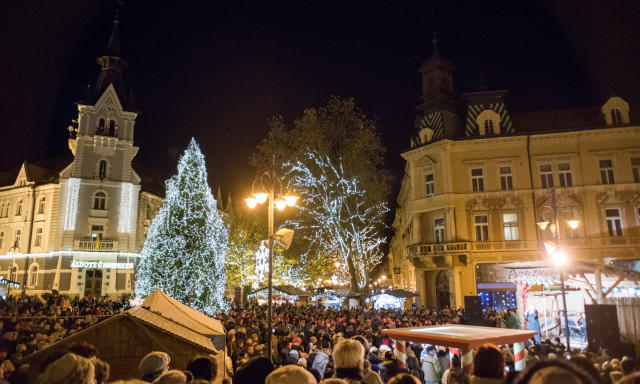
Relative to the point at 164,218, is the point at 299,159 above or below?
above

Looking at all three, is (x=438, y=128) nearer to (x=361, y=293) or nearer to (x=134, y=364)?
(x=361, y=293)

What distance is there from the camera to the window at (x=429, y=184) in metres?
34.3

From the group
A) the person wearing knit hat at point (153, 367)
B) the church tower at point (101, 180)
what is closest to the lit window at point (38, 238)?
the church tower at point (101, 180)

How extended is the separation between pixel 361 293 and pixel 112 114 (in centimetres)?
3008

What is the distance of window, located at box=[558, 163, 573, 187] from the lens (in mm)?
31922

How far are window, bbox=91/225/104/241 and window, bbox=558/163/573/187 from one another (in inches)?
1551

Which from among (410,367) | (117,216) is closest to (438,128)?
(410,367)

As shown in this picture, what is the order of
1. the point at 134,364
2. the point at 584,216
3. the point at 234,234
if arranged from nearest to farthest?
the point at 134,364, the point at 584,216, the point at 234,234

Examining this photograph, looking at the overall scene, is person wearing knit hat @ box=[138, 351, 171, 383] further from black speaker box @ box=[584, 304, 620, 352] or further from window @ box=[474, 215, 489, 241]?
window @ box=[474, 215, 489, 241]

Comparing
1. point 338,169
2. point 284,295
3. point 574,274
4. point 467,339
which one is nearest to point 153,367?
point 467,339

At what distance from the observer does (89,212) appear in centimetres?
4131

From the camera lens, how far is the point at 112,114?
142 ft

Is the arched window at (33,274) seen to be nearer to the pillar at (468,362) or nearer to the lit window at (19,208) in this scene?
the lit window at (19,208)

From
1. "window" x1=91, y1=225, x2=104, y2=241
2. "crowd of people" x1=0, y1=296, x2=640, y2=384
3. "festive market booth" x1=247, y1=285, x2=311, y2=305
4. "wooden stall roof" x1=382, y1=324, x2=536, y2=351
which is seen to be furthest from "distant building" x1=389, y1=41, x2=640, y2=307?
"window" x1=91, y1=225, x2=104, y2=241
